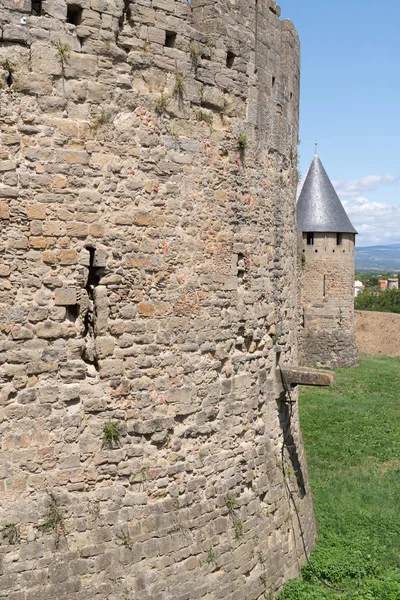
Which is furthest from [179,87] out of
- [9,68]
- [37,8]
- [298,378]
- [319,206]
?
[319,206]

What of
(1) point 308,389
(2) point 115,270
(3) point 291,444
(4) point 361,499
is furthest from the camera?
(1) point 308,389

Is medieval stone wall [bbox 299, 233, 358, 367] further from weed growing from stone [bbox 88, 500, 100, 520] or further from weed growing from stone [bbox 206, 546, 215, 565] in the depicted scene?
weed growing from stone [bbox 88, 500, 100, 520]

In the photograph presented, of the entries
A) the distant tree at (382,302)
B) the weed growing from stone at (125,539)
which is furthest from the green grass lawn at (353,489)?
the distant tree at (382,302)

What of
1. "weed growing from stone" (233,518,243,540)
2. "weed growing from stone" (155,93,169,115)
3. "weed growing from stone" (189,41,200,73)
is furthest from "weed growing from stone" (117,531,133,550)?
"weed growing from stone" (189,41,200,73)

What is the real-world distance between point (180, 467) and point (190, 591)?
1228 millimetres

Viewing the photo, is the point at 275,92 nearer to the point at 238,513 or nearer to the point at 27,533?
the point at 238,513

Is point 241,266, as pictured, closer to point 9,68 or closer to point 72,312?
point 72,312

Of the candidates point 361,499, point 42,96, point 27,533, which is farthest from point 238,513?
point 361,499

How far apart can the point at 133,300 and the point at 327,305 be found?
22622mm

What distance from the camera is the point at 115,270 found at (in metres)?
5.79

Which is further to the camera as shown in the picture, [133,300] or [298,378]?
[298,378]

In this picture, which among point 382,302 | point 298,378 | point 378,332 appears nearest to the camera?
point 298,378

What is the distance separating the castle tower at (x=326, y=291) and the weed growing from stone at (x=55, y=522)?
74.5ft

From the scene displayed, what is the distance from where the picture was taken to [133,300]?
5.91 m
